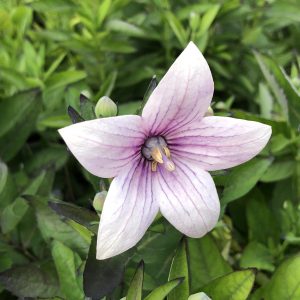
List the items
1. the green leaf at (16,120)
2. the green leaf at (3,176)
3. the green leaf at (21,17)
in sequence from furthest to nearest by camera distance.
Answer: the green leaf at (21,17), the green leaf at (16,120), the green leaf at (3,176)

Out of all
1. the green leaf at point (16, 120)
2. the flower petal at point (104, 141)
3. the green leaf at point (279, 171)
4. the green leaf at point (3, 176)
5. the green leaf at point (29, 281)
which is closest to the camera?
the flower petal at point (104, 141)

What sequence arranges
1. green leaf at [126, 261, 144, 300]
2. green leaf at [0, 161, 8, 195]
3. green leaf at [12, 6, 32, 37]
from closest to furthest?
green leaf at [126, 261, 144, 300] < green leaf at [0, 161, 8, 195] < green leaf at [12, 6, 32, 37]

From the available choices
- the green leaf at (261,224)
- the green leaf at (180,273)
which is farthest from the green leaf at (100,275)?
the green leaf at (261,224)

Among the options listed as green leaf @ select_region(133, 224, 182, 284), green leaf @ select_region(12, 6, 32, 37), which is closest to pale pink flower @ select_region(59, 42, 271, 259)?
green leaf @ select_region(133, 224, 182, 284)

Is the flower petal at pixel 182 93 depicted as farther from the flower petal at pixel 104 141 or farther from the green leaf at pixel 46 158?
the green leaf at pixel 46 158

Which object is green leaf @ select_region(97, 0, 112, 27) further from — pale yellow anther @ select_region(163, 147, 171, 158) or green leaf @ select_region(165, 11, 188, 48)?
pale yellow anther @ select_region(163, 147, 171, 158)

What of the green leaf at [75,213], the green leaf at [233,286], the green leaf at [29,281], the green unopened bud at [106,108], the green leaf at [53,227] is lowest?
the green leaf at [29,281]
